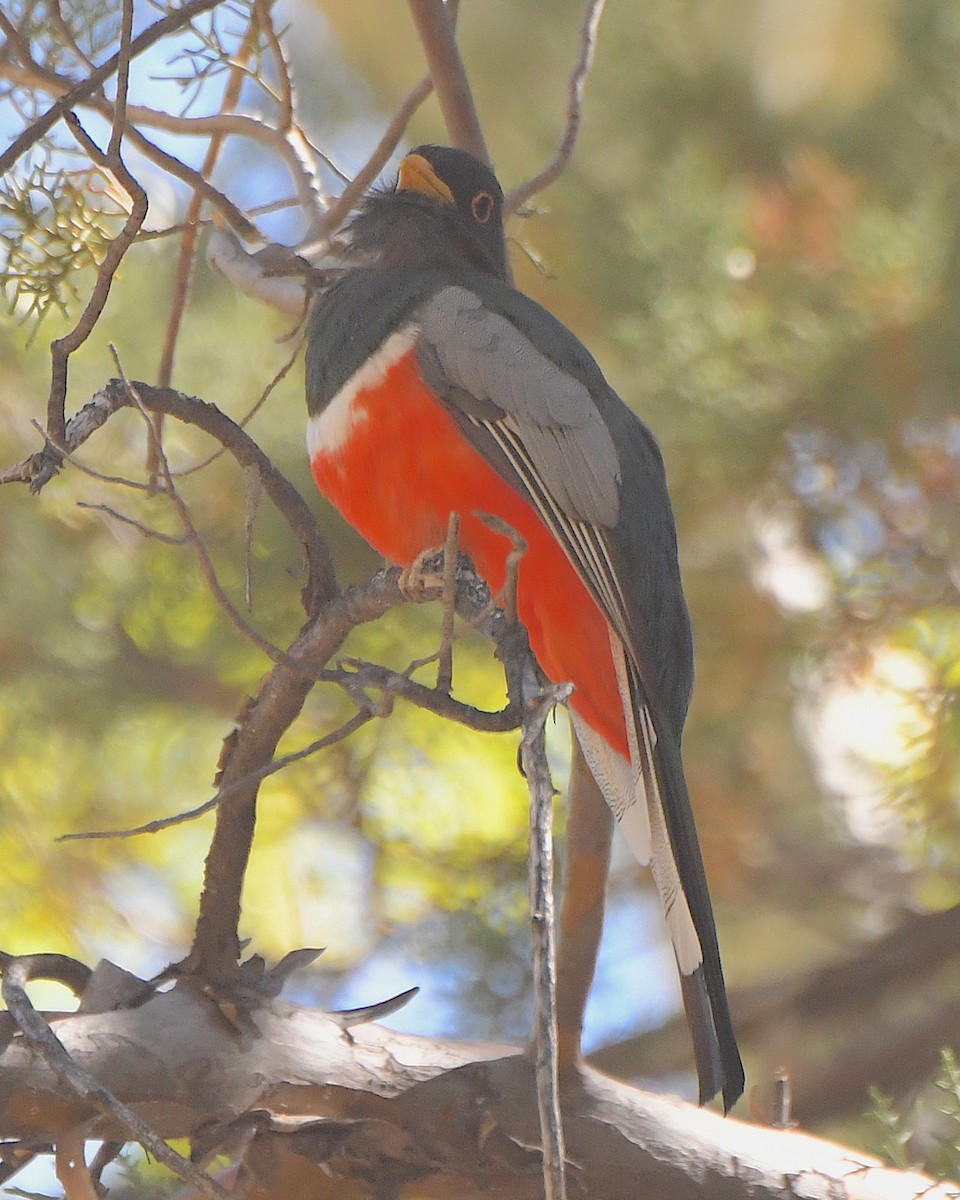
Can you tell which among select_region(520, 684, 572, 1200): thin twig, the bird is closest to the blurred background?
the bird

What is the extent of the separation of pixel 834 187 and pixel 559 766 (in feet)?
6.46

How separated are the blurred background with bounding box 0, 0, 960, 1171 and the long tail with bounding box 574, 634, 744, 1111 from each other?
1493 mm

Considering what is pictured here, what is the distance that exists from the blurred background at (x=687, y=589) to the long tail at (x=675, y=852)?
149 cm

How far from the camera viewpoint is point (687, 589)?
178 inches

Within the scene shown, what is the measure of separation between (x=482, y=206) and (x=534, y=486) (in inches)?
36.1

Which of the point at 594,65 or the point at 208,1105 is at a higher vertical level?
the point at 594,65

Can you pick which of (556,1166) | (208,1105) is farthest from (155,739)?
(556,1166)

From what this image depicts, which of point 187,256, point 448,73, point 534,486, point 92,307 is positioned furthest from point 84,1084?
point 448,73

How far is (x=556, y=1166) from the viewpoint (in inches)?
48.3

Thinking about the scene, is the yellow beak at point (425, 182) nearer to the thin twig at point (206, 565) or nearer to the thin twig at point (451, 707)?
the thin twig at point (206, 565)

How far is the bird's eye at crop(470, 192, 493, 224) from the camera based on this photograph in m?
3.06

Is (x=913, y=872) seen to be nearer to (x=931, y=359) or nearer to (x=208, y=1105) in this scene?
(x=931, y=359)

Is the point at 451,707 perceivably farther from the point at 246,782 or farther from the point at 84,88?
the point at 84,88

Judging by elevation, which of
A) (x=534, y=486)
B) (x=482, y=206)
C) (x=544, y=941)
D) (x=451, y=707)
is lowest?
(x=544, y=941)
